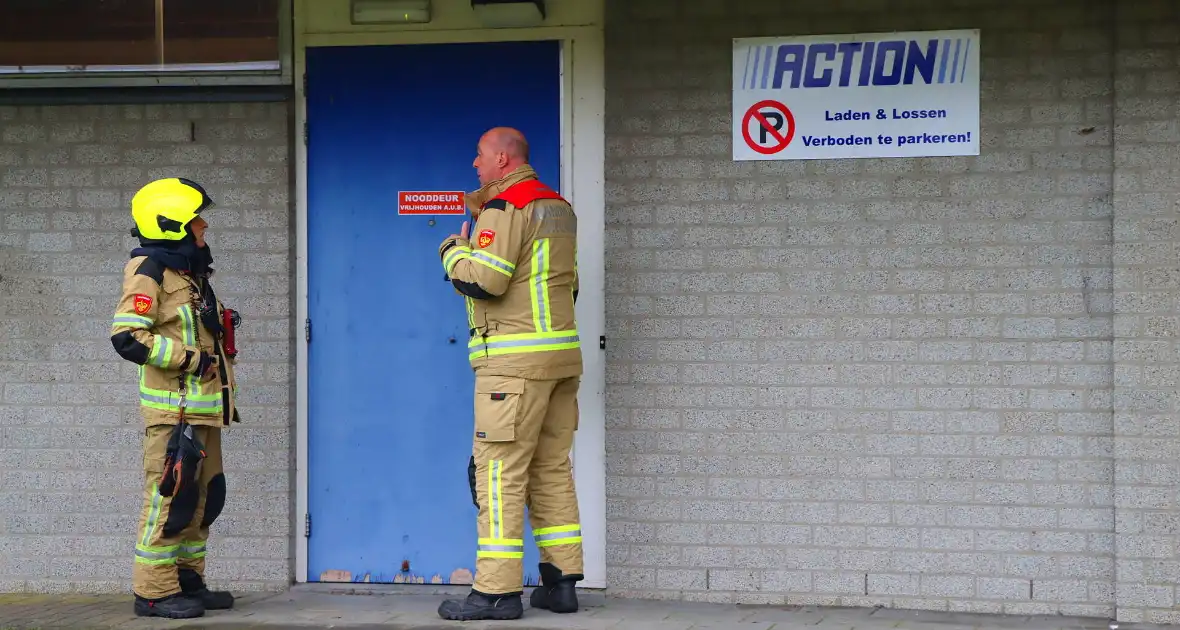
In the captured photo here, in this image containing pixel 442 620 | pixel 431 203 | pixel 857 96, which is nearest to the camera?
pixel 442 620

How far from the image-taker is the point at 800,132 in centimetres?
666

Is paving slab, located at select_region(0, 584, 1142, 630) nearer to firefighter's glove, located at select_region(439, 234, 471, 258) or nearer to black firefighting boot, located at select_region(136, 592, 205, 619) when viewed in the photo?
black firefighting boot, located at select_region(136, 592, 205, 619)

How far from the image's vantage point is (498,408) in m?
6.02

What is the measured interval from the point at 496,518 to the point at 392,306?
1494mm

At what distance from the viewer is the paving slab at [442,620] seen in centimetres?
612

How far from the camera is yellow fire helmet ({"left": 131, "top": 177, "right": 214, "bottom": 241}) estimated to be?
6.12 m

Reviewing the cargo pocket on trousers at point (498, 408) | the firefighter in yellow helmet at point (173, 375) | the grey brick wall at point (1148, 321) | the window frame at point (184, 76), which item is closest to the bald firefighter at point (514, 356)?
the cargo pocket on trousers at point (498, 408)

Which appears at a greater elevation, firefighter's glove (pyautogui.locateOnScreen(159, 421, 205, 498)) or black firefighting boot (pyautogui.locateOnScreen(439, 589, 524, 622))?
firefighter's glove (pyautogui.locateOnScreen(159, 421, 205, 498))

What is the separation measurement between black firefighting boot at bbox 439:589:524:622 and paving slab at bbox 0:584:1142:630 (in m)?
0.05

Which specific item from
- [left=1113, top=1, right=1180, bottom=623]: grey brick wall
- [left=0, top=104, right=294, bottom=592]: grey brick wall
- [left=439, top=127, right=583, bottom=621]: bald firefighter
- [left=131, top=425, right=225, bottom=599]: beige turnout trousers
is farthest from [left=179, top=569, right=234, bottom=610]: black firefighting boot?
[left=1113, top=1, right=1180, bottom=623]: grey brick wall

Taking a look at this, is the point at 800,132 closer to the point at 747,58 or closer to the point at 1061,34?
the point at 747,58

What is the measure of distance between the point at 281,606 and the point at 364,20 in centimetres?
300

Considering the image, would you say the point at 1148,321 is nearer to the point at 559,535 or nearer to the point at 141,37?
the point at 559,535

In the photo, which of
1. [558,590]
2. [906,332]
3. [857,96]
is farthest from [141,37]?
[906,332]
